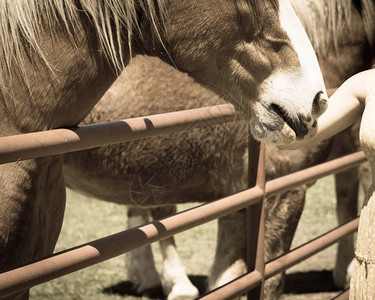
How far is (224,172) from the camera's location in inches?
113

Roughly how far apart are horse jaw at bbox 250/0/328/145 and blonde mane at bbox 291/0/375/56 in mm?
1293

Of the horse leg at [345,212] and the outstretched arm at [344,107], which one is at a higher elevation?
the outstretched arm at [344,107]

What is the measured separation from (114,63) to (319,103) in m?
0.55

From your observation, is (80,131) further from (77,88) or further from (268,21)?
(268,21)

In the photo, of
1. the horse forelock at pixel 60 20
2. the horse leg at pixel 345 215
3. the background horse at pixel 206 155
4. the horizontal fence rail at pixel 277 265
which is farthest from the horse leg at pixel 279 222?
the horse forelock at pixel 60 20

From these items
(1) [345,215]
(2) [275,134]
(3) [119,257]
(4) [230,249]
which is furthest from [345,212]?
(2) [275,134]

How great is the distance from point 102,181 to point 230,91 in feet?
4.08

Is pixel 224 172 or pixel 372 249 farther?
→ pixel 224 172

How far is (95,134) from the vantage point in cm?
138

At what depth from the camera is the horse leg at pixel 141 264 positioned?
3.53 meters

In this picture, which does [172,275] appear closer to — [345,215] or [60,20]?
[345,215]

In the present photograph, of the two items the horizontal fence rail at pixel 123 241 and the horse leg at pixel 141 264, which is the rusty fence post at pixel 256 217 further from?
the horse leg at pixel 141 264

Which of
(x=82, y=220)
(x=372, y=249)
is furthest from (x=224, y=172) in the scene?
(x=82, y=220)

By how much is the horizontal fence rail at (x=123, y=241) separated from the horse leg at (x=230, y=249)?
0.85m
